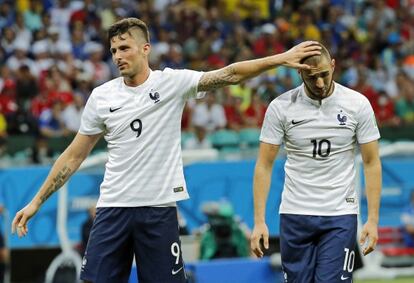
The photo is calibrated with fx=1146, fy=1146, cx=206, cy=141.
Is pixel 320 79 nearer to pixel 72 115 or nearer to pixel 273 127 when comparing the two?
pixel 273 127

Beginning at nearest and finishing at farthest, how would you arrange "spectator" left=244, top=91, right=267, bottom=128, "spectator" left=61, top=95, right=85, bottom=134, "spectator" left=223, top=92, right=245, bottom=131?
"spectator" left=61, top=95, right=85, bottom=134 < "spectator" left=223, top=92, right=245, bottom=131 < "spectator" left=244, top=91, right=267, bottom=128

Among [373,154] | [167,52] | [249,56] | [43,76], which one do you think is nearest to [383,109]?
[249,56]

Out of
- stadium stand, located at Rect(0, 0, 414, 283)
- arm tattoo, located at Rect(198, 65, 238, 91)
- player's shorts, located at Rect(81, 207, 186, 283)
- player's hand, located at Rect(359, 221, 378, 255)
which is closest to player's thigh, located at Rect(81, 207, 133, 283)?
player's shorts, located at Rect(81, 207, 186, 283)

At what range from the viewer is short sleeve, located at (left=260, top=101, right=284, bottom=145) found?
8.30m

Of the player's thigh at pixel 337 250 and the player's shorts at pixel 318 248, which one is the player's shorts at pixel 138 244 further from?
the player's thigh at pixel 337 250

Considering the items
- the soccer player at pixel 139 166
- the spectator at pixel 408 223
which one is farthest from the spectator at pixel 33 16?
the soccer player at pixel 139 166

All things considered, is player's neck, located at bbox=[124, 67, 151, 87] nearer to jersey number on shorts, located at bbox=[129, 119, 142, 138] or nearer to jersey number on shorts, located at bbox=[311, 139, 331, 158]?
jersey number on shorts, located at bbox=[129, 119, 142, 138]

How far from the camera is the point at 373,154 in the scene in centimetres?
818

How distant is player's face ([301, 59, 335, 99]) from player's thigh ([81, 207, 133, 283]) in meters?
1.58

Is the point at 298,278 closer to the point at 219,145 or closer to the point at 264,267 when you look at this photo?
the point at 264,267

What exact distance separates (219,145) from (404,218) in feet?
10.7

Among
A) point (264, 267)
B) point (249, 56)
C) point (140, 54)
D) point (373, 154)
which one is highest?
point (249, 56)

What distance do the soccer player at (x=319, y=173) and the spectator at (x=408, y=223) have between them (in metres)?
9.46

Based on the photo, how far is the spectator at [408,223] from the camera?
17547 mm
